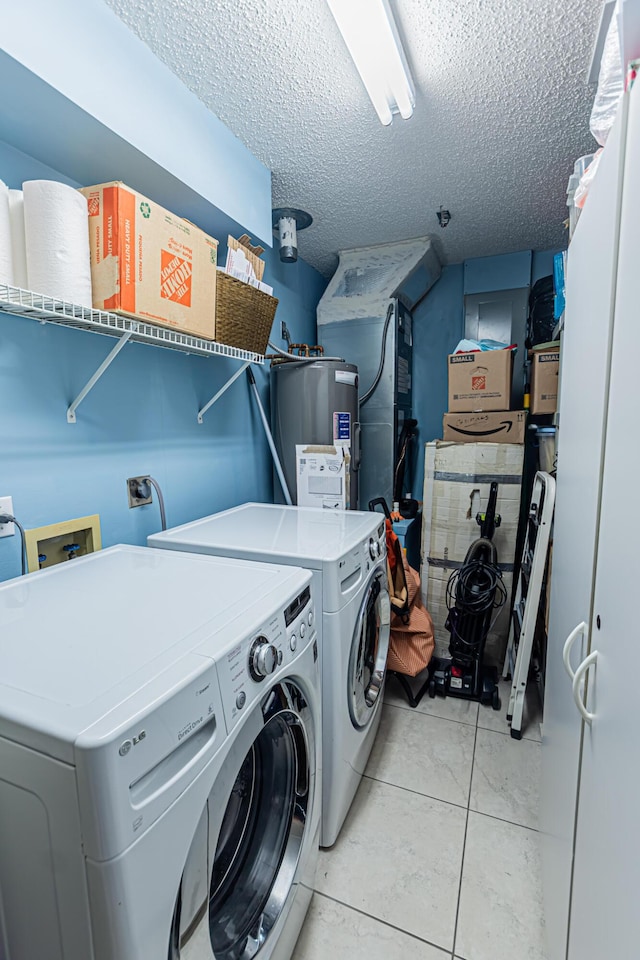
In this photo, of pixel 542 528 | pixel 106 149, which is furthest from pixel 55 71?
pixel 542 528

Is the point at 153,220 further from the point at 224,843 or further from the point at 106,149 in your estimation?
the point at 224,843

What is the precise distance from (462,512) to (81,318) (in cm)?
210

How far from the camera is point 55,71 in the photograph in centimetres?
102

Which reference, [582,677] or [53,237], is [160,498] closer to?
[53,237]

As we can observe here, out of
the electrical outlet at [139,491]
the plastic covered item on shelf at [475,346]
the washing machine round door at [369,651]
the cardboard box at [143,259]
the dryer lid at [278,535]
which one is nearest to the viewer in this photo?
the cardboard box at [143,259]

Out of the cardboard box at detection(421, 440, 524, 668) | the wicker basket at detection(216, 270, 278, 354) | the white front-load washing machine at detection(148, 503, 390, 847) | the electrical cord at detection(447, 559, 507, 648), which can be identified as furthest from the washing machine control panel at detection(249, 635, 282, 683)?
the cardboard box at detection(421, 440, 524, 668)

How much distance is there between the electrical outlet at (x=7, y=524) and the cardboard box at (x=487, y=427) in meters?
2.22

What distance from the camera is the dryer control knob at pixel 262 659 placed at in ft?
2.68

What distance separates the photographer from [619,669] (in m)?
0.62

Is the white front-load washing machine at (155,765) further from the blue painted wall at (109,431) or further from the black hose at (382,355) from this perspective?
the black hose at (382,355)

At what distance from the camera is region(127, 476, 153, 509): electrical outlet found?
5.26ft

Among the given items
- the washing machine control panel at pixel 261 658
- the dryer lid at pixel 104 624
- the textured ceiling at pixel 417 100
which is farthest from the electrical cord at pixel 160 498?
the textured ceiling at pixel 417 100

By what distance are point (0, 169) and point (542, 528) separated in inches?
86.9

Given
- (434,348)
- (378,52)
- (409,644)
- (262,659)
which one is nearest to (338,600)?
(262,659)
